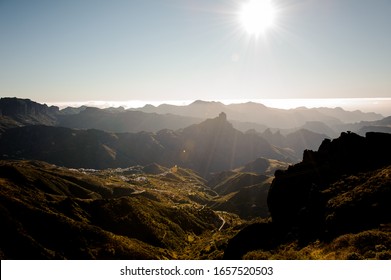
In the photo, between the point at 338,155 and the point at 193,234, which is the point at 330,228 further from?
the point at 193,234

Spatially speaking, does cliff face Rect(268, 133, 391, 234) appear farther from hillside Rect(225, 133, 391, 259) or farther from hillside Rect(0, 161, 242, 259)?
hillside Rect(0, 161, 242, 259)

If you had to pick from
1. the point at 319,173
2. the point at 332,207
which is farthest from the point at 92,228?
the point at 332,207

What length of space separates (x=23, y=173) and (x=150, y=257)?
99.7 meters

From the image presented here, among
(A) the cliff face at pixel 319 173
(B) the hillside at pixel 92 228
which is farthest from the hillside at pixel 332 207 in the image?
(B) the hillside at pixel 92 228

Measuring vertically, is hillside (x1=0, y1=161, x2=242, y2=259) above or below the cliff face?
below

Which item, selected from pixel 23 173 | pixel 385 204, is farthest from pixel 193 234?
pixel 385 204

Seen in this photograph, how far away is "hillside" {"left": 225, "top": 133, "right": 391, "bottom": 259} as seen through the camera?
43969mm

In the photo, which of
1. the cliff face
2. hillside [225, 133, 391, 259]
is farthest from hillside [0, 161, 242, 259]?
the cliff face

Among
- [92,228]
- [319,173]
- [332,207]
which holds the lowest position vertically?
[92,228]

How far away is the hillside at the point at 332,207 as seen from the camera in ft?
144

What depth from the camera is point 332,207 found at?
56656 mm

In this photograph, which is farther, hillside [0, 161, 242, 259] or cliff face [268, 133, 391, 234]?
hillside [0, 161, 242, 259]

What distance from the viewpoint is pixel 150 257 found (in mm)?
97312

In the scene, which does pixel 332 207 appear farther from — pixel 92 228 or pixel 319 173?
pixel 92 228
